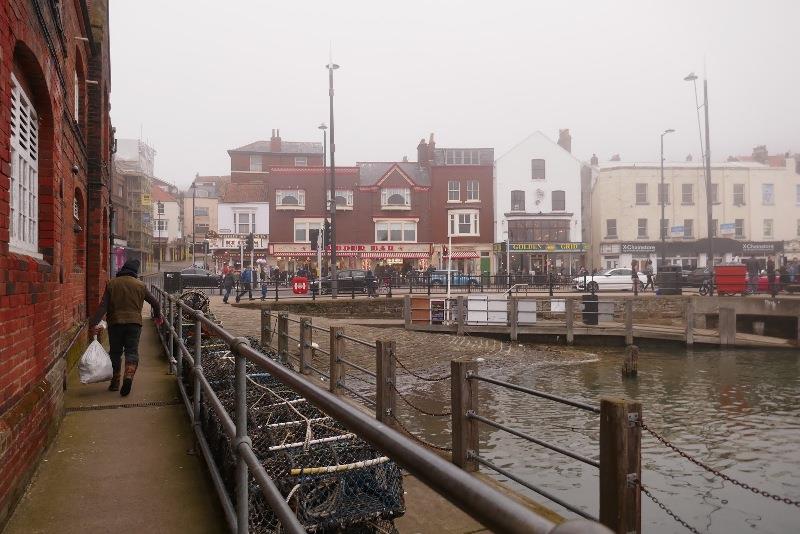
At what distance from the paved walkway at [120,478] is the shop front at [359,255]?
41.8 m

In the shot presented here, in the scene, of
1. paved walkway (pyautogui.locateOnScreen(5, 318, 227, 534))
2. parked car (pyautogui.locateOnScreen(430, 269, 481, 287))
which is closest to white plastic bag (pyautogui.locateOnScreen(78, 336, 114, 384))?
paved walkway (pyautogui.locateOnScreen(5, 318, 227, 534))

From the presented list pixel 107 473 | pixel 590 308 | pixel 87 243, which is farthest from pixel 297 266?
pixel 107 473

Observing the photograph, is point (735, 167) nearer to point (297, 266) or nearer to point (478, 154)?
point (478, 154)

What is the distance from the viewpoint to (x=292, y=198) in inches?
1935

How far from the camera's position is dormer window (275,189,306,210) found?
161ft

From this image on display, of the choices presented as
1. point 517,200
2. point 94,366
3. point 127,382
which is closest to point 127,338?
point 127,382

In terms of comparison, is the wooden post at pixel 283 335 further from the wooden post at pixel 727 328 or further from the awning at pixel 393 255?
the awning at pixel 393 255

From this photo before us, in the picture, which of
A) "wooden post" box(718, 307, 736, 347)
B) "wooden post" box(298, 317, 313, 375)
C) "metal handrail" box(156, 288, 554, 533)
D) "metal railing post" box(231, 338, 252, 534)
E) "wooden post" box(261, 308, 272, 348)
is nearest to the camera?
"metal handrail" box(156, 288, 554, 533)

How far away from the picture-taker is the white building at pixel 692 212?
4903cm

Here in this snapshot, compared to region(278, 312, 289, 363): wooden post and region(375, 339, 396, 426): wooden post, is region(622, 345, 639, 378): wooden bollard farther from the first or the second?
region(375, 339, 396, 426): wooden post

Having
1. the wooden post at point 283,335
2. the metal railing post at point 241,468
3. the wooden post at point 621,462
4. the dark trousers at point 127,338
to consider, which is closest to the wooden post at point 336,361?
the wooden post at point 283,335

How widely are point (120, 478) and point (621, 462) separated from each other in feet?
12.7

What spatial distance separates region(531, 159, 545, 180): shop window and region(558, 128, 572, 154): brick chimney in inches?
223

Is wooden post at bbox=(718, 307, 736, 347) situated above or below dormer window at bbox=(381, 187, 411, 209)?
below
